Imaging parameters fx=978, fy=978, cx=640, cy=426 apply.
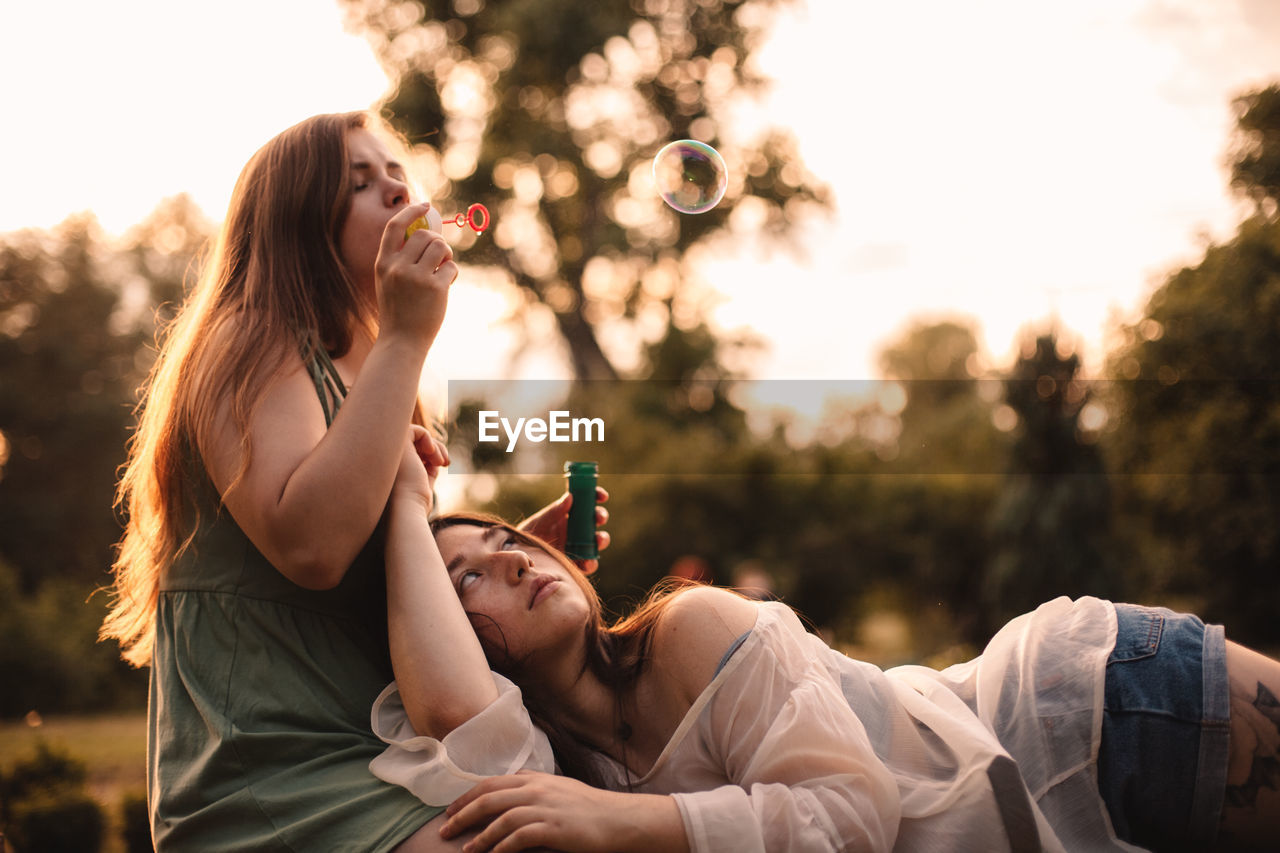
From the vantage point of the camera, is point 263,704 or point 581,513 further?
point 581,513

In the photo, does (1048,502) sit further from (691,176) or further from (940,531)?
(691,176)

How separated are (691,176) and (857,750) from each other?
8.89 feet

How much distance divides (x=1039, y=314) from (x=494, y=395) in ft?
21.8

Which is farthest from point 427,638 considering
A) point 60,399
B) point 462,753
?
point 60,399

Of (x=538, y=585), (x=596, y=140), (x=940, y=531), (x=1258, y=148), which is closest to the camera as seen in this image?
(x=538, y=585)

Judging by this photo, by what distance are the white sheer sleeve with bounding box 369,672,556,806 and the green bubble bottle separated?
816 mm

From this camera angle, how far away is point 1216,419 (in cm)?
1055

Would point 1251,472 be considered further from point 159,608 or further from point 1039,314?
point 159,608

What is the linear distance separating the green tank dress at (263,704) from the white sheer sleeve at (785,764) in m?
0.45

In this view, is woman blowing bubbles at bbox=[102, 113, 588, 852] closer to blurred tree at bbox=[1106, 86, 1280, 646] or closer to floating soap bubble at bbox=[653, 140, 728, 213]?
floating soap bubble at bbox=[653, 140, 728, 213]

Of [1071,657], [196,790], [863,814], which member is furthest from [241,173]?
[1071,657]

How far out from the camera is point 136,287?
16.6 m

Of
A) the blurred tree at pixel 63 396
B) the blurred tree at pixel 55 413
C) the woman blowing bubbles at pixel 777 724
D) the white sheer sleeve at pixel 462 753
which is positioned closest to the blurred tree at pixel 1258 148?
the woman blowing bubbles at pixel 777 724

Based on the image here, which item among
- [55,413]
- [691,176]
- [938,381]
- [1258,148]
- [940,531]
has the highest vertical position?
[1258,148]
